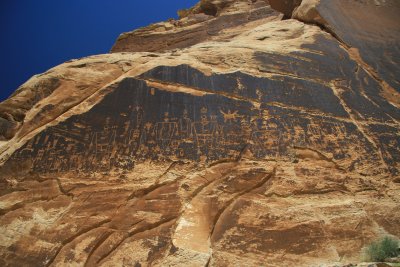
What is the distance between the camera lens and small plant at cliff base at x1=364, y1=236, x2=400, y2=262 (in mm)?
5020

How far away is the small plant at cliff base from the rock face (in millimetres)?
178

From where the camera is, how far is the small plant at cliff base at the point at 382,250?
502 cm

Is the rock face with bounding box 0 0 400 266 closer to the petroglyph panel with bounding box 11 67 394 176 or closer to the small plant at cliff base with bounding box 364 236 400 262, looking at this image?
the petroglyph panel with bounding box 11 67 394 176

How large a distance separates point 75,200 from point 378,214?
17.2ft

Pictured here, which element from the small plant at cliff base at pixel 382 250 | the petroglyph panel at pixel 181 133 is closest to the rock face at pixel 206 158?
the petroglyph panel at pixel 181 133

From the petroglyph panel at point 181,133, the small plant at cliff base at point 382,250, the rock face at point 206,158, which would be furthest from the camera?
the petroglyph panel at point 181,133

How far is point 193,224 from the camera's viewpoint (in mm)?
5570

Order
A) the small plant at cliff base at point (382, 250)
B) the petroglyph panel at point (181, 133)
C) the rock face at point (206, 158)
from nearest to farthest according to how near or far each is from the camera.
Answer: the small plant at cliff base at point (382, 250) → the rock face at point (206, 158) → the petroglyph panel at point (181, 133)

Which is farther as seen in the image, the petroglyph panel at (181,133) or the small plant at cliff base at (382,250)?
the petroglyph panel at (181,133)

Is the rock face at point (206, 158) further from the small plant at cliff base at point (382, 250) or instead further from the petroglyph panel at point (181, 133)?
the small plant at cliff base at point (382, 250)

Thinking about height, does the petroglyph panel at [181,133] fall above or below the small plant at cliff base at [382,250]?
above

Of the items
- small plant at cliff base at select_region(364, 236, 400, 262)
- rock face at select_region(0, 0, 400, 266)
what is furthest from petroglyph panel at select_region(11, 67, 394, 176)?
small plant at cliff base at select_region(364, 236, 400, 262)

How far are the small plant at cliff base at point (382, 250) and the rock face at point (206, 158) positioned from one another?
18 cm

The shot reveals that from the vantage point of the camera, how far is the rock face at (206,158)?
5488 millimetres
